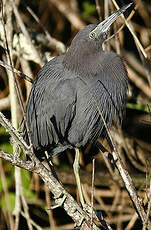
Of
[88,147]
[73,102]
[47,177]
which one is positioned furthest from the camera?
[88,147]

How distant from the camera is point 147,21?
14.6 feet

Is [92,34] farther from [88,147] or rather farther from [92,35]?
[88,147]

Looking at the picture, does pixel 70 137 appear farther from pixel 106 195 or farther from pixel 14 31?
pixel 106 195

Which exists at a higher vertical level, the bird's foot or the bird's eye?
the bird's eye

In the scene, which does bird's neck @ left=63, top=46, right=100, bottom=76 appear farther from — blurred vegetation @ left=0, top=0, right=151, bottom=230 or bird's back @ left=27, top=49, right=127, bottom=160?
blurred vegetation @ left=0, top=0, right=151, bottom=230

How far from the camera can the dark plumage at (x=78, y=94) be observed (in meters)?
2.66

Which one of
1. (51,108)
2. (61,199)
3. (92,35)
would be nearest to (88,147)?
(51,108)

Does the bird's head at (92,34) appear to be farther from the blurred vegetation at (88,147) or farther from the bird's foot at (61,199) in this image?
the bird's foot at (61,199)

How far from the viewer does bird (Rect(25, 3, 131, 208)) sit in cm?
266

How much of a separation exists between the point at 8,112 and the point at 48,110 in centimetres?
137

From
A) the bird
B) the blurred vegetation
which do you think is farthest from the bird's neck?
the blurred vegetation

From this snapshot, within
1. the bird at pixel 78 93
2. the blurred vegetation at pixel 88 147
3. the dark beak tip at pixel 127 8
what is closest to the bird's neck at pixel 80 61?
the bird at pixel 78 93

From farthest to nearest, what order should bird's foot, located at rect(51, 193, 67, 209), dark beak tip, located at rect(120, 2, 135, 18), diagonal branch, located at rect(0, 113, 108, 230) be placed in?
dark beak tip, located at rect(120, 2, 135, 18), bird's foot, located at rect(51, 193, 67, 209), diagonal branch, located at rect(0, 113, 108, 230)

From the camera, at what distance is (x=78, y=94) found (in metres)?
2.66
